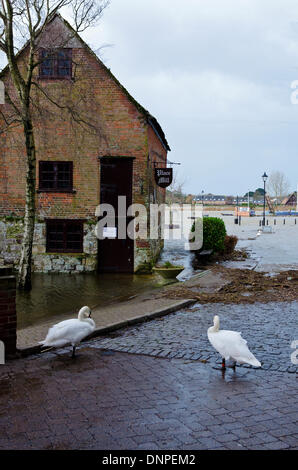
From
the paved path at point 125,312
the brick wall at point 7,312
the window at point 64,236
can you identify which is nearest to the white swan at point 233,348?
the paved path at point 125,312

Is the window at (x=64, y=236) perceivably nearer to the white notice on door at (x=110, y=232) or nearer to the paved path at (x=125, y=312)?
the white notice on door at (x=110, y=232)

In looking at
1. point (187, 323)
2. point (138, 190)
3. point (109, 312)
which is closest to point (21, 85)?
point (138, 190)

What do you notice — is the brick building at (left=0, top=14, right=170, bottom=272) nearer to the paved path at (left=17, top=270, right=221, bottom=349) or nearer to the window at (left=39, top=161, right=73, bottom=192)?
the window at (left=39, top=161, right=73, bottom=192)

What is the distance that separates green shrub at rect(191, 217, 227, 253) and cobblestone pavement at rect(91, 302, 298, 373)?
9.37 m

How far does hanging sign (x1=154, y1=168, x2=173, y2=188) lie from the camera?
1761 centimetres

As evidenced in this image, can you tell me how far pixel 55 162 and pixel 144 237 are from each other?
4378 mm

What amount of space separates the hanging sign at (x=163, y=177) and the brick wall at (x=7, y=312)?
1132 centimetres

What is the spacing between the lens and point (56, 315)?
10.3 meters

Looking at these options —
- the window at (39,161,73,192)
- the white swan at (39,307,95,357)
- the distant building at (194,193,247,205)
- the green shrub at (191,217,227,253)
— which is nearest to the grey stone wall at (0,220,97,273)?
the window at (39,161,73,192)

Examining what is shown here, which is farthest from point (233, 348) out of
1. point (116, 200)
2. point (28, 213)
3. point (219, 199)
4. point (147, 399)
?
point (219, 199)

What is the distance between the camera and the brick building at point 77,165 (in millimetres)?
16688

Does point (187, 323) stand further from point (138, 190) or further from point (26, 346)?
point (138, 190)

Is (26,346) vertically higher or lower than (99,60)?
lower

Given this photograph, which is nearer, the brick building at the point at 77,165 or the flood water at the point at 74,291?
the flood water at the point at 74,291
